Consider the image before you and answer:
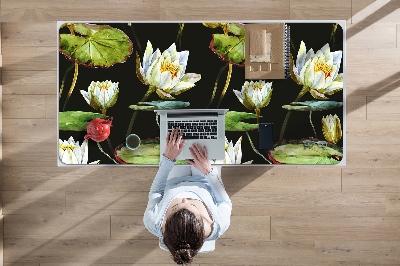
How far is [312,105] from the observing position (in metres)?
2.51

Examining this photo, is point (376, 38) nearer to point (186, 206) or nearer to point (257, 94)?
point (257, 94)

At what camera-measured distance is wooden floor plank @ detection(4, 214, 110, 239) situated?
259 cm

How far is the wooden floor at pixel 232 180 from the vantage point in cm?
255

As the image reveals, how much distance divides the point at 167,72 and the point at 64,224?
1.05m

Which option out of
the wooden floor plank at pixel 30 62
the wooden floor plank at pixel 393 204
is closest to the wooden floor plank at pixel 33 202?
the wooden floor plank at pixel 30 62

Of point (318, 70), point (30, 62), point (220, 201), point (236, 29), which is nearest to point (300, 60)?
point (318, 70)

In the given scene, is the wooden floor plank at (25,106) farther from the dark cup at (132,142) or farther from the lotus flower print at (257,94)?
the lotus flower print at (257,94)

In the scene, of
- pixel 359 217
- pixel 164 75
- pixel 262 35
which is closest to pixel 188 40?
pixel 164 75

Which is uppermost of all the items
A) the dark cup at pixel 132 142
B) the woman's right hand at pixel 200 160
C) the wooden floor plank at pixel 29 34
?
the wooden floor plank at pixel 29 34

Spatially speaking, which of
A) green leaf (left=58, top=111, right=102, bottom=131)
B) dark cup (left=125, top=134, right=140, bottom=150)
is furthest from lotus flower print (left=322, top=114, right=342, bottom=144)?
green leaf (left=58, top=111, right=102, bottom=131)

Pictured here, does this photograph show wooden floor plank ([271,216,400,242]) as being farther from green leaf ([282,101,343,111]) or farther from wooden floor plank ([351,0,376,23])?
wooden floor plank ([351,0,376,23])

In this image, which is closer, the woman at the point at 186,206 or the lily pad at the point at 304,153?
the woman at the point at 186,206

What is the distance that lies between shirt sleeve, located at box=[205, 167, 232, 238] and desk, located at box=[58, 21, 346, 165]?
0.39 m

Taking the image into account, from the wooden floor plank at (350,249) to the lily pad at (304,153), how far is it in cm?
47
